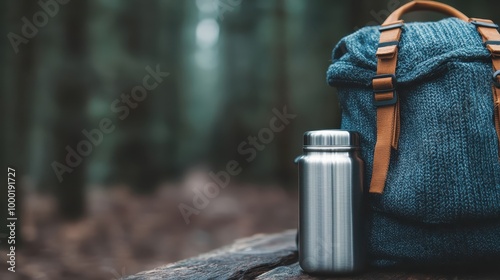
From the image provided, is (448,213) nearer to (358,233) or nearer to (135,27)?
(358,233)

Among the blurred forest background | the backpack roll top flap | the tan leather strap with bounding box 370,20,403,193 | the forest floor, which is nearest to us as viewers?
the backpack roll top flap

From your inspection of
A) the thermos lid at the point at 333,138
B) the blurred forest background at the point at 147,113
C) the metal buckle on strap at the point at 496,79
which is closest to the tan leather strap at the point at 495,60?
the metal buckle on strap at the point at 496,79

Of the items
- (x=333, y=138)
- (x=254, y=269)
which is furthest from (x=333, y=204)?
(x=254, y=269)

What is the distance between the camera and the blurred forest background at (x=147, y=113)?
5.78 m

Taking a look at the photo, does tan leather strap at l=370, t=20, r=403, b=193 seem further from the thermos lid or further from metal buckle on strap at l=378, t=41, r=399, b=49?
the thermos lid

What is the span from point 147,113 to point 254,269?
9.91m

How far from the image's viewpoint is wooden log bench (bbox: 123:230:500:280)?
5.99ft

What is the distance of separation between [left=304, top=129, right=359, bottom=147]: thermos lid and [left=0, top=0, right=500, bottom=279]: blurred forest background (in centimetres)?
322

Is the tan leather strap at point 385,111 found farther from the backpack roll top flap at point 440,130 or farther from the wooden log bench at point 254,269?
the wooden log bench at point 254,269

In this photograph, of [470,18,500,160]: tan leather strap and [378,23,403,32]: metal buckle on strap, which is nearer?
[470,18,500,160]: tan leather strap

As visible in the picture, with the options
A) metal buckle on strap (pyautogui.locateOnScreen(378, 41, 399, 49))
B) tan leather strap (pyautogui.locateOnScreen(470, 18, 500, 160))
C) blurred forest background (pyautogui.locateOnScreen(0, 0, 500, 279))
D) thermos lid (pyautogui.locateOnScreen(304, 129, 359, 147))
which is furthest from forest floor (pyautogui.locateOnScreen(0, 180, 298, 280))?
tan leather strap (pyautogui.locateOnScreen(470, 18, 500, 160))

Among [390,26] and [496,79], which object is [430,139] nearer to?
[496,79]

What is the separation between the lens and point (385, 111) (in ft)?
5.91

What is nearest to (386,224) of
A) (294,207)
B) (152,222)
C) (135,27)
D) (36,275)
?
(36,275)
